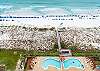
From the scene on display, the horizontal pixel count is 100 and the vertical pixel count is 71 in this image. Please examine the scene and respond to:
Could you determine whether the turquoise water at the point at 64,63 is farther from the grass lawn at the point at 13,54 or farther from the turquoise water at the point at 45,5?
the turquoise water at the point at 45,5

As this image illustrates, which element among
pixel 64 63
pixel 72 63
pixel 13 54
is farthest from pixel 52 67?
pixel 13 54

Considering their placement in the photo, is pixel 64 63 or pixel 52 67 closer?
pixel 52 67

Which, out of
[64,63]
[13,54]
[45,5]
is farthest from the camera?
[45,5]

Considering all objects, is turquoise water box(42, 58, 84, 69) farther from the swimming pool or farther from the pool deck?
the pool deck

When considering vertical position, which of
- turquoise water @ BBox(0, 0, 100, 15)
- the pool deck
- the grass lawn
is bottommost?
the pool deck

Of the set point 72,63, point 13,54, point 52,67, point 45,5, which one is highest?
point 45,5

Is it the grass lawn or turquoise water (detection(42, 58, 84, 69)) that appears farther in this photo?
the grass lawn

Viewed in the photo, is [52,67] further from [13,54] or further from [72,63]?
[13,54]

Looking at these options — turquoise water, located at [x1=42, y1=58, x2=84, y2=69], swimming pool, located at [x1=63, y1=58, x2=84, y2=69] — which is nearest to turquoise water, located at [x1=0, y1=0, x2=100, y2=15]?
turquoise water, located at [x1=42, y1=58, x2=84, y2=69]

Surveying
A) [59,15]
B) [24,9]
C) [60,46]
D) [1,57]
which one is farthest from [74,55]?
[24,9]
